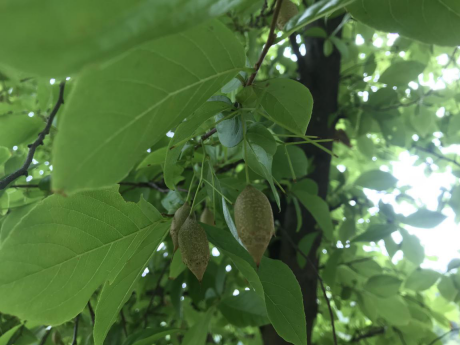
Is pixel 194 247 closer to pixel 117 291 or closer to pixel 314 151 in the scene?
→ pixel 117 291

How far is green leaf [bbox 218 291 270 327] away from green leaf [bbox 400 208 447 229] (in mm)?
626

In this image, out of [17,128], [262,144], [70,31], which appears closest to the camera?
[70,31]

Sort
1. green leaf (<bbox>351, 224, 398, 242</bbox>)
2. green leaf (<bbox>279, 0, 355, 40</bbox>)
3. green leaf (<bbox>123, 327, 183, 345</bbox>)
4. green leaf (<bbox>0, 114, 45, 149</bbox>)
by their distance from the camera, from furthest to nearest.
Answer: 1. green leaf (<bbox>351, 224, 398, 242</bbox>)
2. green leaf (<bbox>0, 114, 45, 149</bbox>)
3. green leaf (<bbox>123, 327, 183, 345</bbox>)
4. green leaf (<bbox>279, 0, 355, 40</bbox>)

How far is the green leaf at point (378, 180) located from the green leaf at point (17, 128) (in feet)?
3.29

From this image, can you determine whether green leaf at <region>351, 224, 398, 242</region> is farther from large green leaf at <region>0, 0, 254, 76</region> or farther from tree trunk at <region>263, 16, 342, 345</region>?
large green leaf at <region>0, 0, 254, 76</region>

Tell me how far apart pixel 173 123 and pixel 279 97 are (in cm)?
17

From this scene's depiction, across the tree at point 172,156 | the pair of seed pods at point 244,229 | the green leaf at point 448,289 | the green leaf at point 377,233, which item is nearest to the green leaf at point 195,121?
the tree at point 172,156

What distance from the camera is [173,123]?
366mm

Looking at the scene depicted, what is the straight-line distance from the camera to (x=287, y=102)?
18.9 inches

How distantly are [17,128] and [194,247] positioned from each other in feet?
1.95

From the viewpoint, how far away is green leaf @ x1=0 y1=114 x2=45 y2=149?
2.70ft

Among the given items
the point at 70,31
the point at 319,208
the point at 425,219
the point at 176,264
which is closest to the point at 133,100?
the point at 70,31

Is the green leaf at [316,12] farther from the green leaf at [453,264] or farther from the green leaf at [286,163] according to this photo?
the green leaf at [453,264]

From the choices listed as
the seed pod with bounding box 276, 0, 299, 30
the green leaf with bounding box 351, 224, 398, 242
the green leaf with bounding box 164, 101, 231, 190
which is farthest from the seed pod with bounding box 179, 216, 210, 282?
the green leaf with bounding box 351, 224, 398, 242
